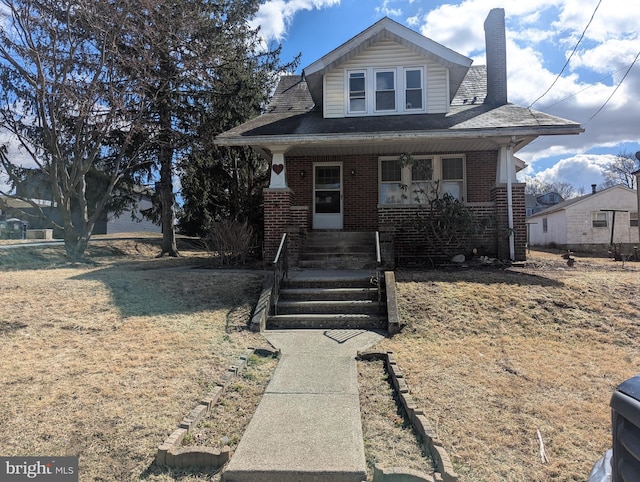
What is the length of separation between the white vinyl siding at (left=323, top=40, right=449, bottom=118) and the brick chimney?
5.91 ft

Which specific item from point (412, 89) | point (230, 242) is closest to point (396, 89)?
point (412, 89)

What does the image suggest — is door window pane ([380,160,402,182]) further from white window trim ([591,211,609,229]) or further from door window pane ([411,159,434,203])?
white window trim ([591,211,609,229])

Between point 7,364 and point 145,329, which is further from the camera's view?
point 145,329

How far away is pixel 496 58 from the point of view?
495 inches

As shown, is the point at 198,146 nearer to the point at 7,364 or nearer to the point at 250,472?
the point at 7,364

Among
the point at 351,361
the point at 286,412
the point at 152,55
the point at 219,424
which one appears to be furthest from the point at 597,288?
the point at 152,55

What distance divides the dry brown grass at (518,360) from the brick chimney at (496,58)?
609 cm

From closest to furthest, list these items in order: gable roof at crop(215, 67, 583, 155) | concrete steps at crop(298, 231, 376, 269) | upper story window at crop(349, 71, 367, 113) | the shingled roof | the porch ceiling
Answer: concrete steps at crop(298, 231, 376, 269)
gable roof at crop(215, 67, 583, 155)
the shingled roof
the porch ceiling
upper story window at crop(349, 71, 367, 113)

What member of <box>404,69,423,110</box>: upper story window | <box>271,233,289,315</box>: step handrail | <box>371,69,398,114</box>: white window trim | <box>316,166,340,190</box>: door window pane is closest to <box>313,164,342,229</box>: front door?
<box>316,166,340,190</box>: door window pane

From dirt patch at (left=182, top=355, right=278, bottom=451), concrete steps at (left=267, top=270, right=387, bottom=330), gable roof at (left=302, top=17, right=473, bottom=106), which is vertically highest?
gable roof at (left=302, top=17, right=473, bottom=106)

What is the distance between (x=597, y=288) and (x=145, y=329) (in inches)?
307

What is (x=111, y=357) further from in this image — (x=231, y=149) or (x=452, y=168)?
(x=231, y=149)

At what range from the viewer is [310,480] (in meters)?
2.84

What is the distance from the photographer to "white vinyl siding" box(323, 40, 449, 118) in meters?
11.9
